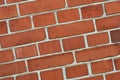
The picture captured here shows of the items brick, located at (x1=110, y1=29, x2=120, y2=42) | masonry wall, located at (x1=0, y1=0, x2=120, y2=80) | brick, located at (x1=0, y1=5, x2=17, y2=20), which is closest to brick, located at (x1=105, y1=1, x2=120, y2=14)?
masonry wall, located at (x1=0, y1=0, x2=120, y2=80)

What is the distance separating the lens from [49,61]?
162 cm

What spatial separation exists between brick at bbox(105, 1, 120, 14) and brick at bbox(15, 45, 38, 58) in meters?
0.44

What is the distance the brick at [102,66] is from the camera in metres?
1.62

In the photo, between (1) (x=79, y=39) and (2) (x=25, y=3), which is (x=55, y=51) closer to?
(1) (x=79, y=39)

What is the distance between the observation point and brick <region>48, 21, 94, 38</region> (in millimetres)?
1619

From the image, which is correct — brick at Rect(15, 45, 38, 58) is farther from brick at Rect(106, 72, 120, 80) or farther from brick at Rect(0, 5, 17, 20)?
brick at Rect(106, 72, 120, 80)

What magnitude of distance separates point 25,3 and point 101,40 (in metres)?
0.45

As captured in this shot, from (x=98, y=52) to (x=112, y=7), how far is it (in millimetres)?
251

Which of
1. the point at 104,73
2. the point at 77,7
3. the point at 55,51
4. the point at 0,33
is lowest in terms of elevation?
the point at 104,73

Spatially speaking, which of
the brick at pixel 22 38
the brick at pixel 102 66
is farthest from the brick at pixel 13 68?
the brick at pixel 102 66

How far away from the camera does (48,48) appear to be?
1.62 meters

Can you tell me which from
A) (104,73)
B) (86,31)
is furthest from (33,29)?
(104,73)

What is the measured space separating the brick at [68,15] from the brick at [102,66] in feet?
0.87

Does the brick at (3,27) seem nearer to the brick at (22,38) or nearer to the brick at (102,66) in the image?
the brick at (22,38)
